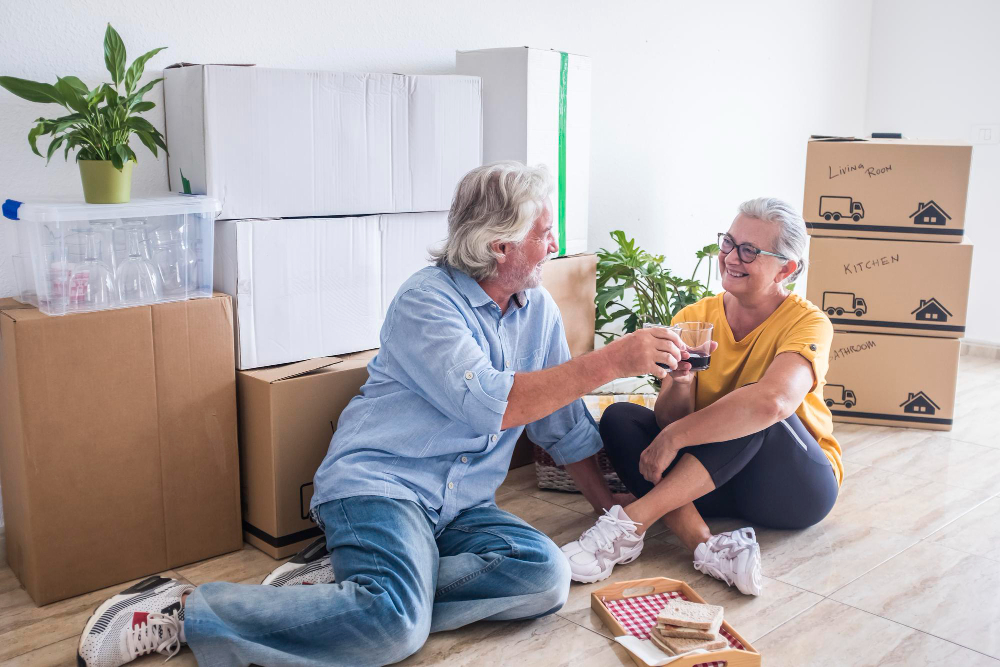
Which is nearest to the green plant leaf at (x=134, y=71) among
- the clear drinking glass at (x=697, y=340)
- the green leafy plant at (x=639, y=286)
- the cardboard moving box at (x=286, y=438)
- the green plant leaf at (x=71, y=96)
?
the green plant leaf at (x=71, y=96)

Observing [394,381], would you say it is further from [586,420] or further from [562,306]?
[562,306]

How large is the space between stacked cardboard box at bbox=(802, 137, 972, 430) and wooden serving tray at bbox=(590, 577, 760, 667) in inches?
64.7

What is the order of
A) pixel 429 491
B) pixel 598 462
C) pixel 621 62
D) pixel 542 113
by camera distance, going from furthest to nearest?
pixel 621 62 → pixel 542 113 → pixel 598 462 → pixel 429 491

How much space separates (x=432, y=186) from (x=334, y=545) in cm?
104

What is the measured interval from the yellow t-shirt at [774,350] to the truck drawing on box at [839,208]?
3.48ft

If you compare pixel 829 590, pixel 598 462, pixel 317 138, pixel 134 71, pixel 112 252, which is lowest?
pixel 829 590

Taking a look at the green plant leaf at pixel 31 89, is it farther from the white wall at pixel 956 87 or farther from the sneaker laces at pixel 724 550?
the white wall at pixel 956 87

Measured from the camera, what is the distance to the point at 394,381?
1.91 meters

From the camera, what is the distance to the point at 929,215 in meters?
3.06

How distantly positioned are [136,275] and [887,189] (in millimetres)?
2437

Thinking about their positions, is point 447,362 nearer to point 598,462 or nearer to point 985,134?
point 598,462

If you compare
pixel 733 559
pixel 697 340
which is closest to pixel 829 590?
pixel 733 559

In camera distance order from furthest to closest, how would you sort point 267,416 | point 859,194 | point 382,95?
point 859,194, point 382,95, point 267,416

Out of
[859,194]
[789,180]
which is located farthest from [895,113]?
[859,194]
